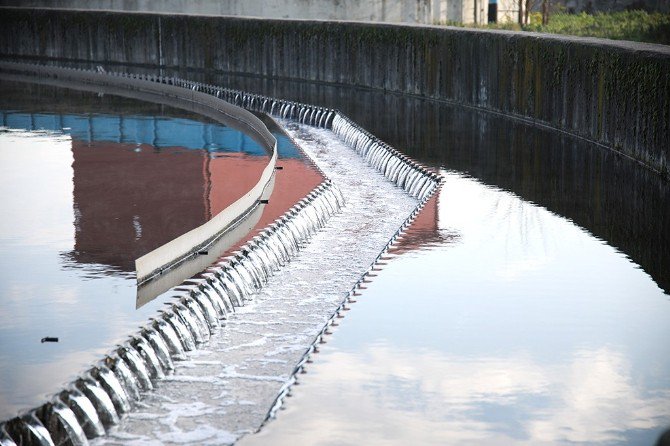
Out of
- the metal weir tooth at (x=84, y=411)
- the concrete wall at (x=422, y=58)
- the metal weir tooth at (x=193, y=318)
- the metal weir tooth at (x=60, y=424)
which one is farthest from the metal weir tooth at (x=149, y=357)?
the concrete wall at (x=422, y=58)

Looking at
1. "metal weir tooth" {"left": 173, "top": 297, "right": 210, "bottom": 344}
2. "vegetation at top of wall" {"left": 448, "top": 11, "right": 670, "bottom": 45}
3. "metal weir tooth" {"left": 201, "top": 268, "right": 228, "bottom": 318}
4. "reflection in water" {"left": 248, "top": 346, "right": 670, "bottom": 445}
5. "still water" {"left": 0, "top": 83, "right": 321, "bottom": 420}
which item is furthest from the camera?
"vegetation at top of wall" {"left": 448, "top": 11, "right": 670, "bottom": 45}

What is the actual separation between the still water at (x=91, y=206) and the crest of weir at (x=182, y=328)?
494 mm

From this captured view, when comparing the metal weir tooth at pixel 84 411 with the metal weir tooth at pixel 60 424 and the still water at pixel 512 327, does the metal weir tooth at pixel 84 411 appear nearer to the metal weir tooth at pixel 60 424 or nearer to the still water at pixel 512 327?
the metal weir tooth at pixel 60 424

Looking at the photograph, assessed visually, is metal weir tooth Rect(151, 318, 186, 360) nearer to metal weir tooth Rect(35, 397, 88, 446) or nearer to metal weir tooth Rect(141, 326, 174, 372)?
metal weir tooth Rect(141, 326, 174, 372)

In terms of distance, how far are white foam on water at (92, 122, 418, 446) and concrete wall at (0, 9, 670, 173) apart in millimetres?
4618

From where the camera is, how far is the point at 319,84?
40.8m

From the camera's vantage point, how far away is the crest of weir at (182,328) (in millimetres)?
10242

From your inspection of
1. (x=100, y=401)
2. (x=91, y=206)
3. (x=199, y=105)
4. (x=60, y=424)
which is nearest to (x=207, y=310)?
(x=100, y=401)

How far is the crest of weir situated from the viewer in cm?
1024

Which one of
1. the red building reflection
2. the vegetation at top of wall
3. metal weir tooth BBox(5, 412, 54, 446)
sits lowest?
metal weir tooth BBox(5, 412, 54, 446)

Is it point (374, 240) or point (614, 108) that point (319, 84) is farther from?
point (374, 240)

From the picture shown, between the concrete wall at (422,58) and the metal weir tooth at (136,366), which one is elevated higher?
the concrete wall at (422,58)

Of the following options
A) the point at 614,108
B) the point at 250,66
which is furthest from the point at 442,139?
the point at 250,66

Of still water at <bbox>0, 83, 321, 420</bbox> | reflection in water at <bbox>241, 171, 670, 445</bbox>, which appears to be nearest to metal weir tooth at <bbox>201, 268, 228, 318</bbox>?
still water at <bbox>0, 83, 321, 420</bbox>
